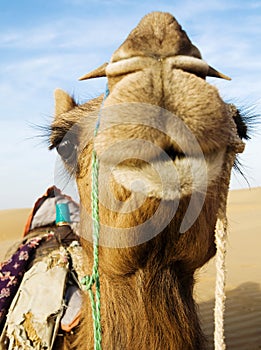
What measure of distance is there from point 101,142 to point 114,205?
34 centimetres

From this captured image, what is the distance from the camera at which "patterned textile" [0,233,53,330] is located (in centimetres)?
338

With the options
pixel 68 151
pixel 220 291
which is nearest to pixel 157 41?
pixel 68 151

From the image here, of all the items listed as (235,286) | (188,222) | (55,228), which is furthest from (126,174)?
(235,286)

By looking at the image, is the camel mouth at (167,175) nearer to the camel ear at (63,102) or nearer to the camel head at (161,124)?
the camel head at (161,124)

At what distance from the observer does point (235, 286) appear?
29.6 ft

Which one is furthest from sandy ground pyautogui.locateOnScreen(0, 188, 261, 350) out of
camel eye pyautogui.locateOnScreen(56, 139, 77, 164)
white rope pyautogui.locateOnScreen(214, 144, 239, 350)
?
camel eye pyautogui.locateOnScreen(56, 139, 77, 164)

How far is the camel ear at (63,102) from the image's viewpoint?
9.93 feet

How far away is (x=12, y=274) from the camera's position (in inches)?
138

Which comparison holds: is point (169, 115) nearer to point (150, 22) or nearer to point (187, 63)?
point (187, 63)

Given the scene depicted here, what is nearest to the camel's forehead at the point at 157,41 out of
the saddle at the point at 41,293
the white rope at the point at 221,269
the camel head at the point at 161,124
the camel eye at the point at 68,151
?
the camel head at the point at 161,124

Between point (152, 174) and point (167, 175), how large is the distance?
55 mm

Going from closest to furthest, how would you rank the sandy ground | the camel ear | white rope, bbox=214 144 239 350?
white rope, bbox=214 144 239 350
the camel ear
the sandy ground

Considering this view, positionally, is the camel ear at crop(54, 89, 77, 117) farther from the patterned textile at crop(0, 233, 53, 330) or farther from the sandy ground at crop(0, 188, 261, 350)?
Answer: the sandy ground at crop(0, 188, 261, 350)

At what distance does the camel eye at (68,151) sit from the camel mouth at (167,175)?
2.23 ft
